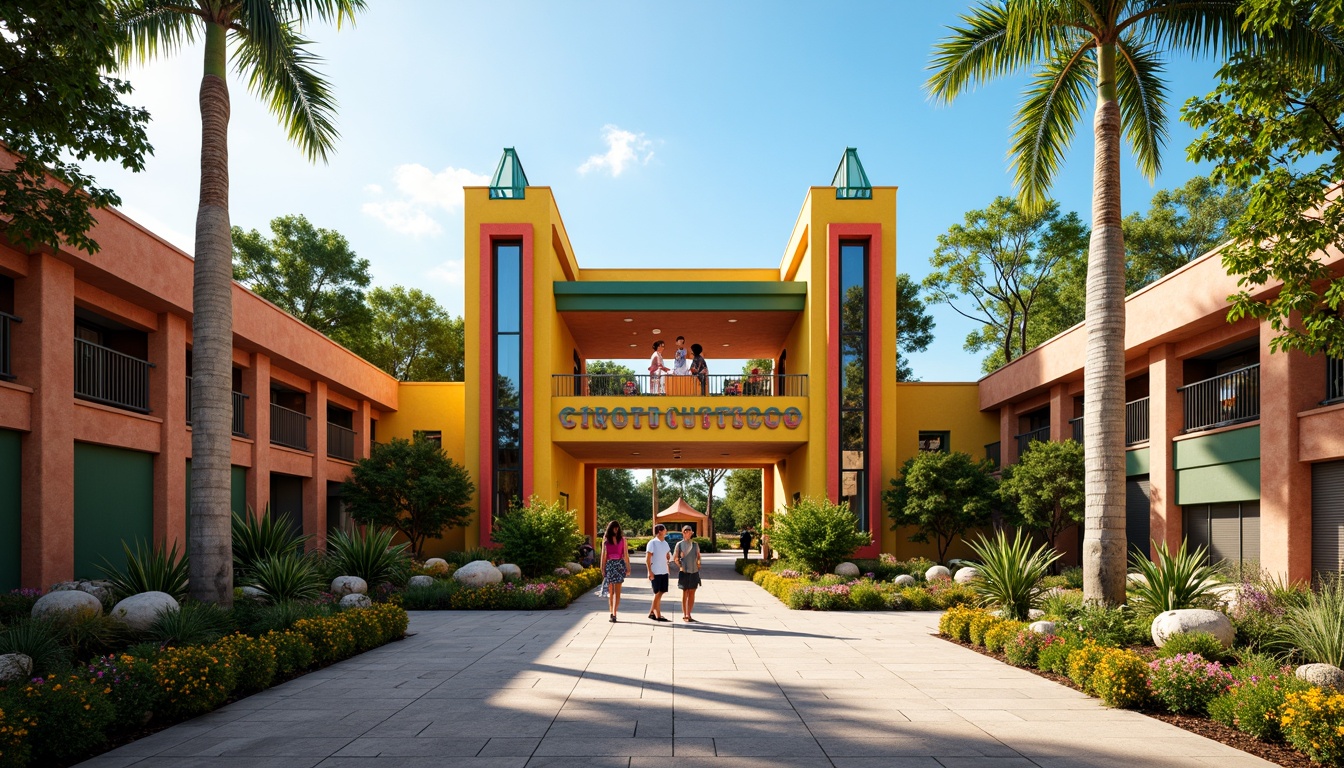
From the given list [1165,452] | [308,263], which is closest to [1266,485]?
[1165,452]

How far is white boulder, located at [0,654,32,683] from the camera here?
318 inches

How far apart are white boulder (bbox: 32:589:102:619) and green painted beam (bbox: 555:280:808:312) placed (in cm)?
1830

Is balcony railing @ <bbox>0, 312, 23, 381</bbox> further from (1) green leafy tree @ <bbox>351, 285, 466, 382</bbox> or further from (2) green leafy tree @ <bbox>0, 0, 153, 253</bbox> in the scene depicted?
(1) green leafy tree @ <bbox>351, 285, 466, 382</bbox>

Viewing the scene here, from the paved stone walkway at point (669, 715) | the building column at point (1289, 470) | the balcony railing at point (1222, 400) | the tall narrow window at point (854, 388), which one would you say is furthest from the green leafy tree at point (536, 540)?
the building column at point (1289, 470)

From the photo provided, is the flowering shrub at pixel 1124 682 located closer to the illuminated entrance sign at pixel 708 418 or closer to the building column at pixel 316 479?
the illuminated entrance sign at pixel 708 418

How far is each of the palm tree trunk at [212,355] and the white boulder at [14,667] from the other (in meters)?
3.44

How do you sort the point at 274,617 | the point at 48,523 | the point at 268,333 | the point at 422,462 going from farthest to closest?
1. the point at 422,462
2. the point at 268,333
3. the point at 48,523
4. the point at 274,617

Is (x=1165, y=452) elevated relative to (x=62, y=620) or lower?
elevated

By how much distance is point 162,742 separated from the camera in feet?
24.2

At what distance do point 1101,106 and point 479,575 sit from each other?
1435 centimetres

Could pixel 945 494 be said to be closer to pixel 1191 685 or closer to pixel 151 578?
pixel 1191 685

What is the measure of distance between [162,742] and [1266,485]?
1744 cm

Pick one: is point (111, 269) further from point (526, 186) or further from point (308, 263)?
point (308, 263)

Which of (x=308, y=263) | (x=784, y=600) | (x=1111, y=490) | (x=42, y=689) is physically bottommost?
(x=784, y=600)
